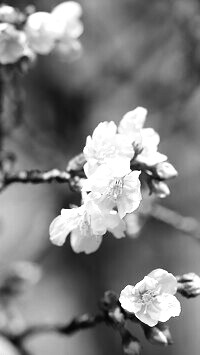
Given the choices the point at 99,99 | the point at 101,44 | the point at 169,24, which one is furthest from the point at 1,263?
the point at 169,24

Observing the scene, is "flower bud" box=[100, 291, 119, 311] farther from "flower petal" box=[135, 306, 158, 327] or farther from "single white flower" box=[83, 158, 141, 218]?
"single white flower" box=[83, 158, 141, 218]

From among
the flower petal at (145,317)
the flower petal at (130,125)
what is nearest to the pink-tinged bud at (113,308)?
the flower petal at (145,317)

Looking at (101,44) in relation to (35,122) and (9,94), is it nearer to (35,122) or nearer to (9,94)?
(35,122)

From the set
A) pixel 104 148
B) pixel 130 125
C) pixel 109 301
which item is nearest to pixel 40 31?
pixel 130 125

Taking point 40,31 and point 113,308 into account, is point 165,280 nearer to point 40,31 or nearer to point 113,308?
point 113,308

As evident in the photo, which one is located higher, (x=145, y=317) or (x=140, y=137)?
(x=140, y=137)

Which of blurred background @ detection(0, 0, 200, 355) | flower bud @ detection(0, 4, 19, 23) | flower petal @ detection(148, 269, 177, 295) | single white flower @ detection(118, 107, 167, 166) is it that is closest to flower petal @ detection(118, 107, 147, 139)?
single white flower @ detection(118, 107, 167, 166)

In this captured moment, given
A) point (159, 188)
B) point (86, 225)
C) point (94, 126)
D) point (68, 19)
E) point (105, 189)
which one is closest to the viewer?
point (105, 189)
